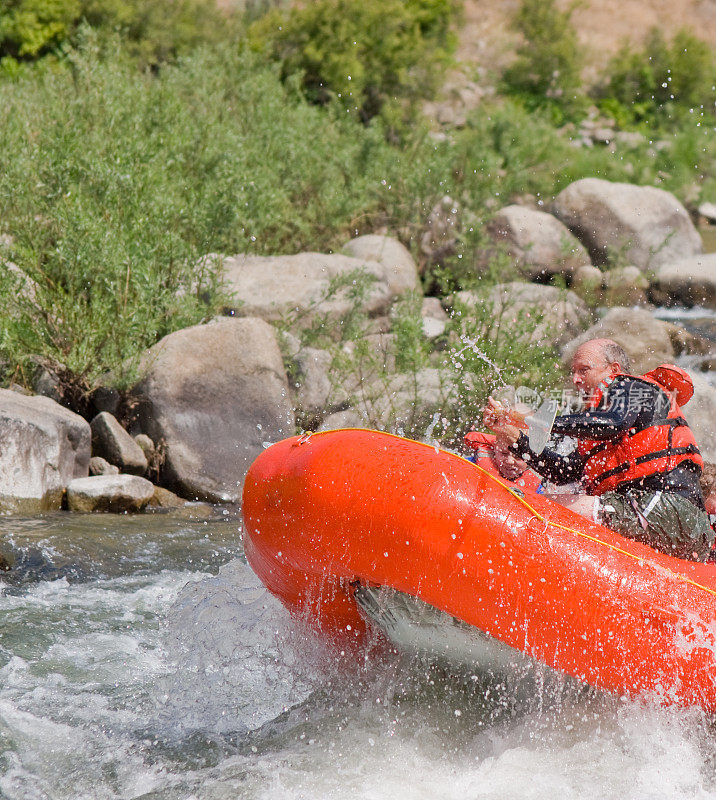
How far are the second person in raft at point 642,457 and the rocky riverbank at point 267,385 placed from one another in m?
1.27

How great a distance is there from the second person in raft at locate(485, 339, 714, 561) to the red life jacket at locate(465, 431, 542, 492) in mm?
547

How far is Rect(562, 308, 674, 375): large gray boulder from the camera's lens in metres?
8.34

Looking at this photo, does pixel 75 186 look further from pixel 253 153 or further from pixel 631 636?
pixel 631 636

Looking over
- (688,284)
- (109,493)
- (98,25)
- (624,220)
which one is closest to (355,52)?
(98,25)

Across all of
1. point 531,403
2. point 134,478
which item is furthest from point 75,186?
point 531,403

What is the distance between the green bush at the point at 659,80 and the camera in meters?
20.9

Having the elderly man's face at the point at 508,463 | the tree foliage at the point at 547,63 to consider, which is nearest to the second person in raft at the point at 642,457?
the elderly man's face at the point at 508,463

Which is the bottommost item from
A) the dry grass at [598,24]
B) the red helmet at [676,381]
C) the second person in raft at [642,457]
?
the second person in raft at [642,457]

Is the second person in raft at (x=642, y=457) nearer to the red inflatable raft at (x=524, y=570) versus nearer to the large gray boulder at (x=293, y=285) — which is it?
the red inflatable raft at (x=524, y=570)

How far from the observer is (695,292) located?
1115cm

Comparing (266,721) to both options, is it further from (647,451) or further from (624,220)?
(624,220)

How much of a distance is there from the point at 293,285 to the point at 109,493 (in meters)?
2.78

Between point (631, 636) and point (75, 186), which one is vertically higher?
point (75, 186)

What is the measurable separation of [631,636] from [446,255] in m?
8.00
